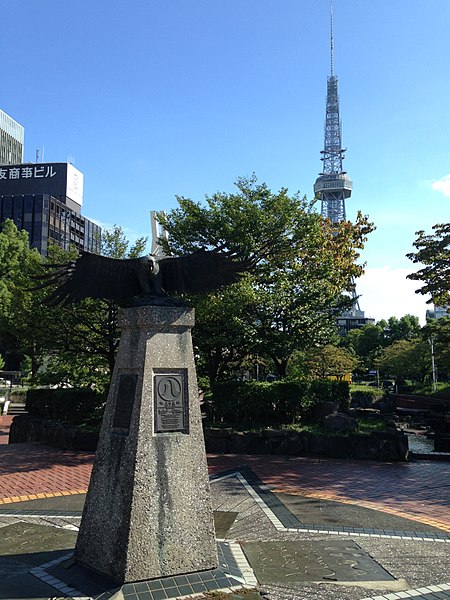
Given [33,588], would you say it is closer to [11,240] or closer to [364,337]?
A: [11,240]

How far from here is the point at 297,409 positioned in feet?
48.8

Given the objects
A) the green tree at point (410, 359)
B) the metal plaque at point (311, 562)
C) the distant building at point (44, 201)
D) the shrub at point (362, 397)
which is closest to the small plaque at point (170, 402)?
the metal plaque at point (311, 562)

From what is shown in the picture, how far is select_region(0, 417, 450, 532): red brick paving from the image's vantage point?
8414mm

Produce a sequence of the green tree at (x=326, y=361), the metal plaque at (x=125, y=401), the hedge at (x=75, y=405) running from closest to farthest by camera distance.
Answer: the metal plaque at (x=125, y=401)
the hedge at (x=75, y=405)
the green tree at (x=326, y=361)

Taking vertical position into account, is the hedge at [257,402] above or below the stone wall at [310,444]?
above

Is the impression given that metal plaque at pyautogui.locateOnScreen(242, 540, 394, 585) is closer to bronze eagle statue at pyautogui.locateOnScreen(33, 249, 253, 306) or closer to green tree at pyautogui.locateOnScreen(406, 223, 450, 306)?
bronze eagle statue at pyautogui.locateOnScreen(33, 249, 253, 306)

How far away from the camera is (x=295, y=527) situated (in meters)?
6.78

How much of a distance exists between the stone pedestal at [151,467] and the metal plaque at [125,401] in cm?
1

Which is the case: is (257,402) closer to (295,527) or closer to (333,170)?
(295,527)

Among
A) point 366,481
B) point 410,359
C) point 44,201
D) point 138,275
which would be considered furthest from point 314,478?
point 44,201

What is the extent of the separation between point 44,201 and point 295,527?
7412cm

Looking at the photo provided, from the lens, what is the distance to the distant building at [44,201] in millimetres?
73312

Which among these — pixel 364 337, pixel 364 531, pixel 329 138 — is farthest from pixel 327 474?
pixel 329 138

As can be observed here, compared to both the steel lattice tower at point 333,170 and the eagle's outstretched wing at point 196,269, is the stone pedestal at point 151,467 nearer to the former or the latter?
the eagle's outstretched wing at point 196,269
